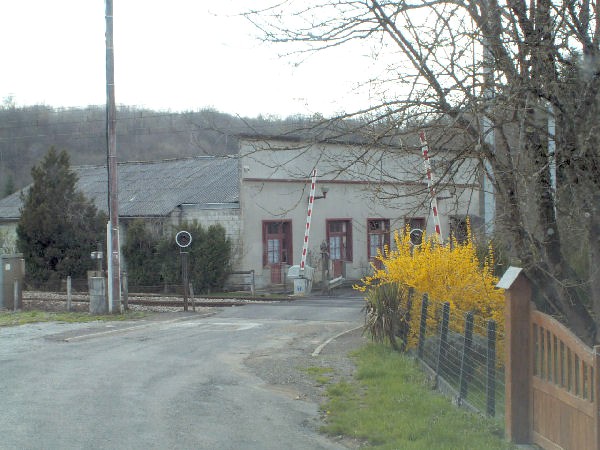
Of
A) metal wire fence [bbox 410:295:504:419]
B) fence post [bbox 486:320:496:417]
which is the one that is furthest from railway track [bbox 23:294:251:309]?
fence post [bbox 486:320:496:417]

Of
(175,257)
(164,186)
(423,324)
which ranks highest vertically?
(164,186)

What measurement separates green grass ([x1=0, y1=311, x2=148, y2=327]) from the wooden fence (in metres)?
13.9

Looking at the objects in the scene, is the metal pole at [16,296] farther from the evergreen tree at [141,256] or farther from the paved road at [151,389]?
the evergreen tree at [141,256]

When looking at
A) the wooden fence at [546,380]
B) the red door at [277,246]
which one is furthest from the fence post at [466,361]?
the red door at [277,246]

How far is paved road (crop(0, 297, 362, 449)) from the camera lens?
24.9 feet

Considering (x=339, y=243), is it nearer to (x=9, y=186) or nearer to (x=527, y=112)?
(x=527, y=112)

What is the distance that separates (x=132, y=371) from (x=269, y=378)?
2111 millimetres

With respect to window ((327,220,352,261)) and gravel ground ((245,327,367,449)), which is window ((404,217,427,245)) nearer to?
gravel ground ((245,327,367,449))

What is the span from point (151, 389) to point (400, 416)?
355 cm

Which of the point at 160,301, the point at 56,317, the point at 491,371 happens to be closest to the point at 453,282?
the point at 491,371

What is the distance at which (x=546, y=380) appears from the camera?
6.48 m

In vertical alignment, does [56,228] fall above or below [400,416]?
above

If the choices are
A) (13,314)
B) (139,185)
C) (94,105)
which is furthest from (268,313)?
(94,105)

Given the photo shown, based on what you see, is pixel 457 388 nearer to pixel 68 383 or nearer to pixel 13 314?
pixel 68 383
